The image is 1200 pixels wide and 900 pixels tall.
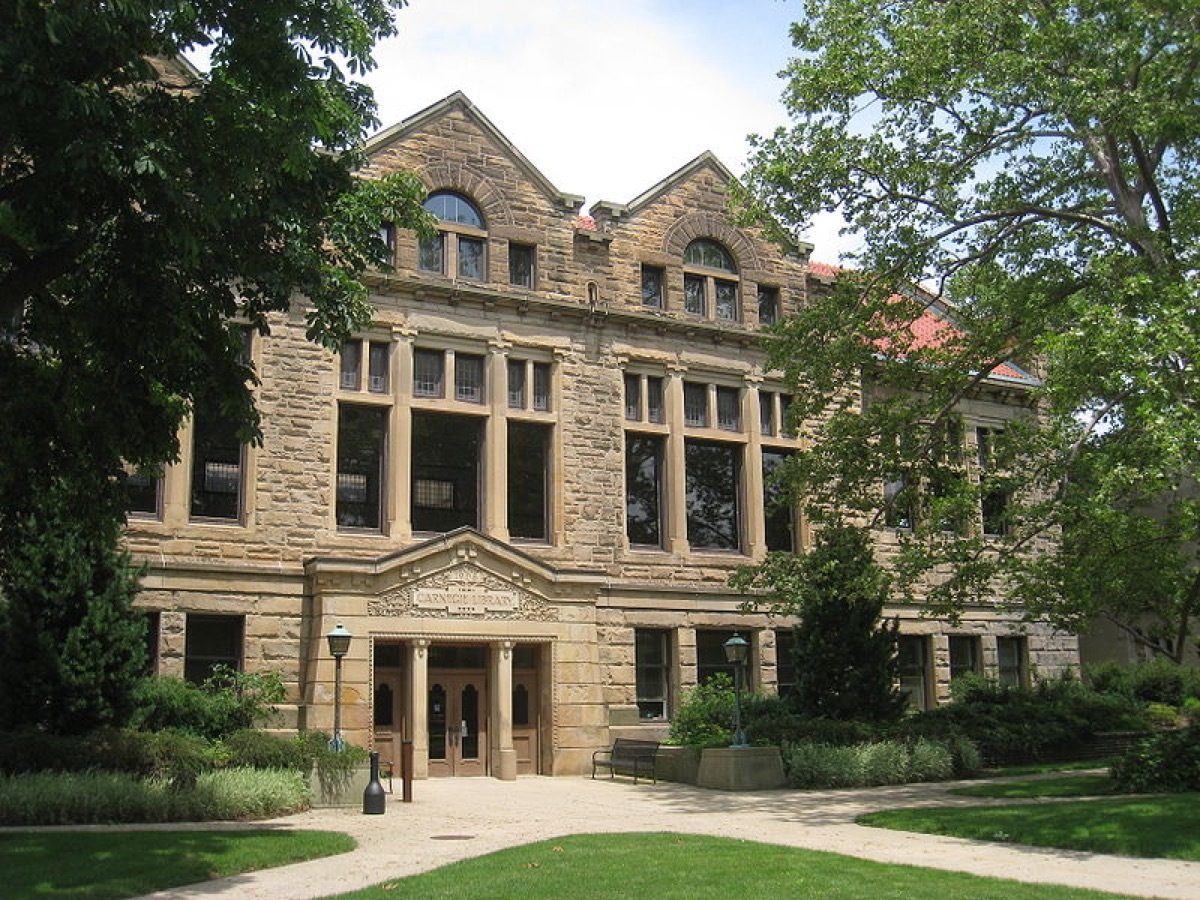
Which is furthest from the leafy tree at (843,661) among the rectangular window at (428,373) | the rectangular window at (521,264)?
the rectangular window at (521,264)

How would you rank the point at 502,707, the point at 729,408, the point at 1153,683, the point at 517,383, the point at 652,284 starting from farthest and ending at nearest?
the point at 1153,683
the point at 729,408
the point at 652,284
the point at 517,383
the point at 502,707

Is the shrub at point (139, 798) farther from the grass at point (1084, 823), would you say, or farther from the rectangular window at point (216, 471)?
the grass at point (1084, 823)

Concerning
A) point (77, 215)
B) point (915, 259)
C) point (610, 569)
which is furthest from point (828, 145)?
point (77, 215)

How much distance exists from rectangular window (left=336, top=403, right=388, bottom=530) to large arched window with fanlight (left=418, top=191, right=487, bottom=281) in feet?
12.1

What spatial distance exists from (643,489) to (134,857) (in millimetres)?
17322

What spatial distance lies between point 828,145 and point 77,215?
13.3 meters

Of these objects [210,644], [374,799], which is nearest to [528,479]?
[210,644]

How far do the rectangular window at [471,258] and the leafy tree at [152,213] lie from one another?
37.0ft

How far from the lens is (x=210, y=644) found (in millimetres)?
24172

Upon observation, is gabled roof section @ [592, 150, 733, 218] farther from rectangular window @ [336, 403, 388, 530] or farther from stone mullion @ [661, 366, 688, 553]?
rectangular window @ [336, 403, 388, 530]

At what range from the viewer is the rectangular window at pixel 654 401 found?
2955cm

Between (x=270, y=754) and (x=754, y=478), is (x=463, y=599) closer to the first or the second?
(x=270, y=754)

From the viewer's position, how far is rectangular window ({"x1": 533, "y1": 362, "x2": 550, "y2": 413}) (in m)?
28.4

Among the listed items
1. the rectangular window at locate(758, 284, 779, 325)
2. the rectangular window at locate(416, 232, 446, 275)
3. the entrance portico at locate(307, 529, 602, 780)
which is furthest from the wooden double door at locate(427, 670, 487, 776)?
the rectangular window at locate(758, 284, 779, 325)
